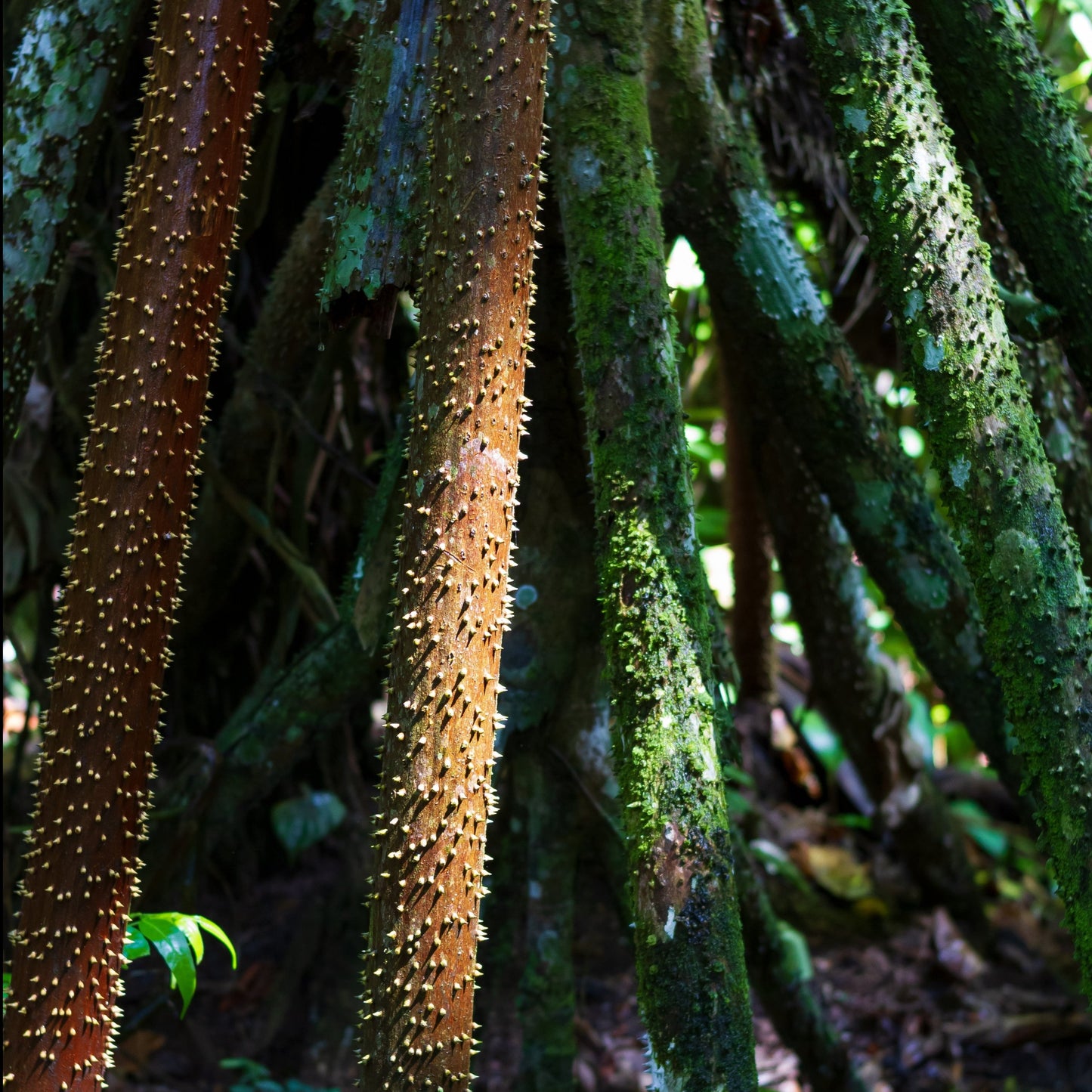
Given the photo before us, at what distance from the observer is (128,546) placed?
1.44 m

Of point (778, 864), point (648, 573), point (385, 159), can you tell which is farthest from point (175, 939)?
point (778, 864)

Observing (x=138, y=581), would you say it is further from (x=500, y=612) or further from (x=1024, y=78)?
(x=1024, y=78)

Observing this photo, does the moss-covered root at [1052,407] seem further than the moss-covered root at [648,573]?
Yes

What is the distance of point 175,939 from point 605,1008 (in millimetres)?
2251

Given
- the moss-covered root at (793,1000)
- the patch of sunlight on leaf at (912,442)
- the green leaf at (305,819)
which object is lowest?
the moss-covered root at (793,1000)

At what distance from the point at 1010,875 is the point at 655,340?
351cm

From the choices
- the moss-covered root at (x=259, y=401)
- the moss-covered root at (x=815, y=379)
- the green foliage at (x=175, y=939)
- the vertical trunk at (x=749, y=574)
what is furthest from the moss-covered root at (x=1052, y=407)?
the green foliage at (x=175, y=939)

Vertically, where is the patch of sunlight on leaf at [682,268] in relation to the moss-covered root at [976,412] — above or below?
above

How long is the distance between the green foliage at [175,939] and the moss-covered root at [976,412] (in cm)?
112

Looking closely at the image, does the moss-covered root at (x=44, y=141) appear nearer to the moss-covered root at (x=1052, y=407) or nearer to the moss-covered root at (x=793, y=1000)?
the moss-covered root at (x=1052, y=407)

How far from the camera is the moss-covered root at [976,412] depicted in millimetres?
1385

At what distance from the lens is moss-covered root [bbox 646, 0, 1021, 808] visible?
6.82 feet

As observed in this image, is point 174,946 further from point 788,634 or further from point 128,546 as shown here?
point 788,634

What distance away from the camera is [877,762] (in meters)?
3.62
